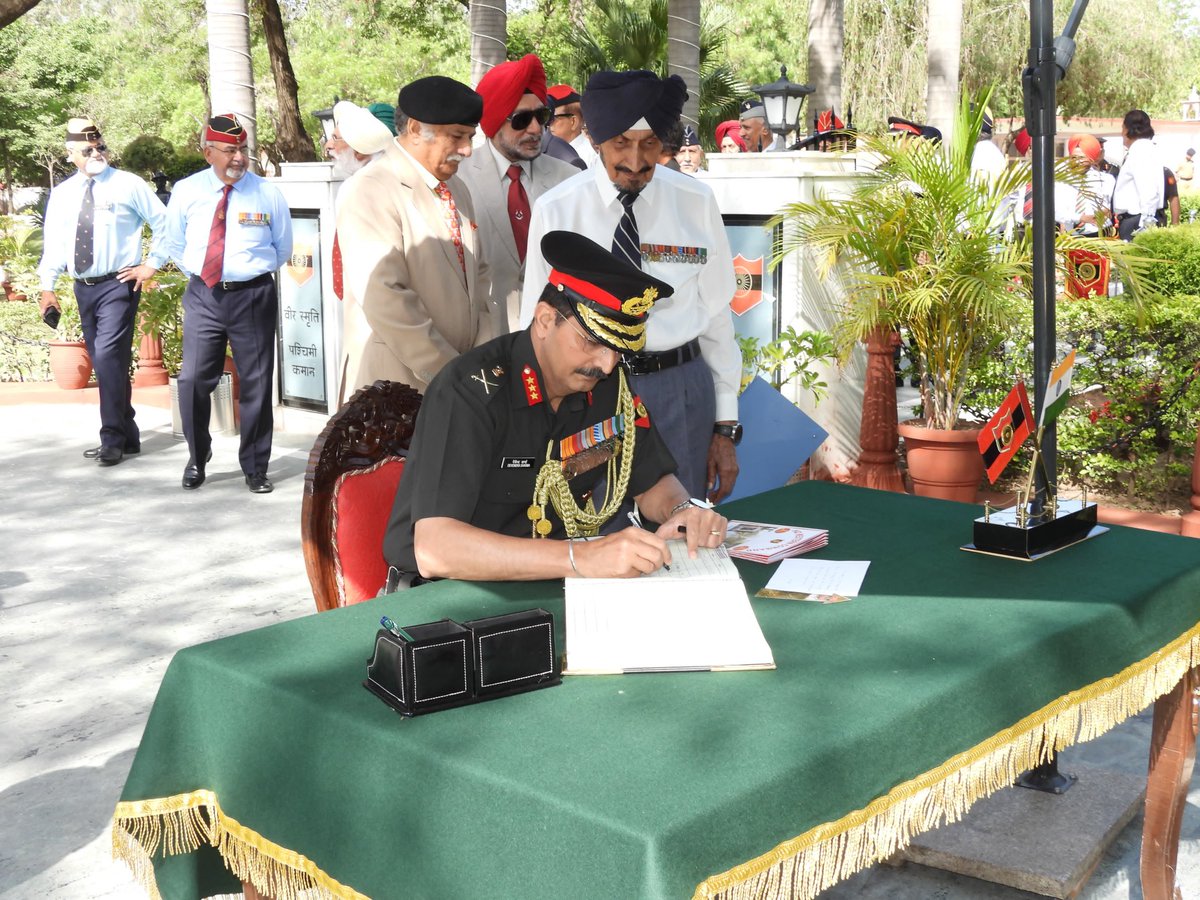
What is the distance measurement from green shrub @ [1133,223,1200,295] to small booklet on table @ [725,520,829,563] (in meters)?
8.84

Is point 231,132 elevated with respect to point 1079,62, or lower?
lower

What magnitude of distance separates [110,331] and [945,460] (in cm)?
528

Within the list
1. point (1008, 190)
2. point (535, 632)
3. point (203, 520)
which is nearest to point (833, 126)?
point (1008, 190)

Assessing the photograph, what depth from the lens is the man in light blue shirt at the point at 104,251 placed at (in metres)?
8.19

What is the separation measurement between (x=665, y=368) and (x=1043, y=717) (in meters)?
2.17

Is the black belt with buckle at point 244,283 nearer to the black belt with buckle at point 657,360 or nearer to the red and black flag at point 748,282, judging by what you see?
the red and black flag at point 748,282

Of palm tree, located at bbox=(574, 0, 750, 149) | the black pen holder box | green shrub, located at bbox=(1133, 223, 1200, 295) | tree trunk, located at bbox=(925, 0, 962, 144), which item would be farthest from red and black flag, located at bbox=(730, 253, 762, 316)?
palm tree, located at bbox=(574, 0, 750, 149)

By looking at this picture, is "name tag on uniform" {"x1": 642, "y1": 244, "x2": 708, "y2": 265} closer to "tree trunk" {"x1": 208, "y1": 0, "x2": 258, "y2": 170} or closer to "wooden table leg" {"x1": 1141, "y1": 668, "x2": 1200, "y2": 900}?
"wooden table leg" {"x1": 1141, "y1": 668, "x2": 1200, "y2": 900}

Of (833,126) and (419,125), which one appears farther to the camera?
(833,126)

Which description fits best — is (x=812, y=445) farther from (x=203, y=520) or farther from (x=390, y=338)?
(x=203, y=520)

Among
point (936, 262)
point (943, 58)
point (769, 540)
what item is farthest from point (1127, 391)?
point (943, 58)

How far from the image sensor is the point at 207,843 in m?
2.48

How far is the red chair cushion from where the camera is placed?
311 centimetres

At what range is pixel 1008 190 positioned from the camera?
21.9 feet
